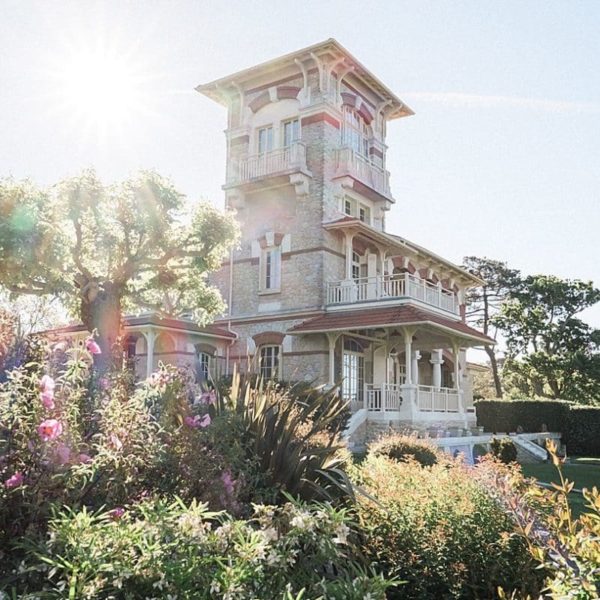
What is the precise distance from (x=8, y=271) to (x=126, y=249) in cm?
276

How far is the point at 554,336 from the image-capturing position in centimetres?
3447

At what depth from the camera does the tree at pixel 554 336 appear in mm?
32594

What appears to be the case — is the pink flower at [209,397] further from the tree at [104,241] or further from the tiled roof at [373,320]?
the tiled roof at [373,320]

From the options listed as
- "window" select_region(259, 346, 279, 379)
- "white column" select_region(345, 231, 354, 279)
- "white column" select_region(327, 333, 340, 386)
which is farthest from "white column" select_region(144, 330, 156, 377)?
"white column" select_region(345, 231, 354, 279)

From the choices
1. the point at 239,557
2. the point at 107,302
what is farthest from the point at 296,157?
the point at 239,557

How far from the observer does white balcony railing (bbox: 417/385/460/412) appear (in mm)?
19109

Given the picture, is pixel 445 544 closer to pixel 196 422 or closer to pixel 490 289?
pixel 196 422

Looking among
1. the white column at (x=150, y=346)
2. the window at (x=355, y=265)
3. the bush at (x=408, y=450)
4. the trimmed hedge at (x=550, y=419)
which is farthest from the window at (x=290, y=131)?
the trimmed hedge at (x=550, y=419)

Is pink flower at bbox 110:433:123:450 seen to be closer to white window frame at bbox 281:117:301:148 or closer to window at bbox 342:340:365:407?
window at bbox 342:340:365:407

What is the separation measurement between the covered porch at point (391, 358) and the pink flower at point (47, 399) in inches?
586

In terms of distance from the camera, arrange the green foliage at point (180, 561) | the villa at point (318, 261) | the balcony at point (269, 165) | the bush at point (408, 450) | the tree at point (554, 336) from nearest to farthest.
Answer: the green foliage at point (180, 561), the bush at point (408, 450), the villa at point (318, 261), the balcony at point (269, 165), the tree at point (554, 336)

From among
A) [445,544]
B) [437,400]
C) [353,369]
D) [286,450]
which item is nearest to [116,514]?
[286,450]

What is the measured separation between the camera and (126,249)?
15703 mm

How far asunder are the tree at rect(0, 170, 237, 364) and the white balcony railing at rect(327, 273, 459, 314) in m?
4.62
